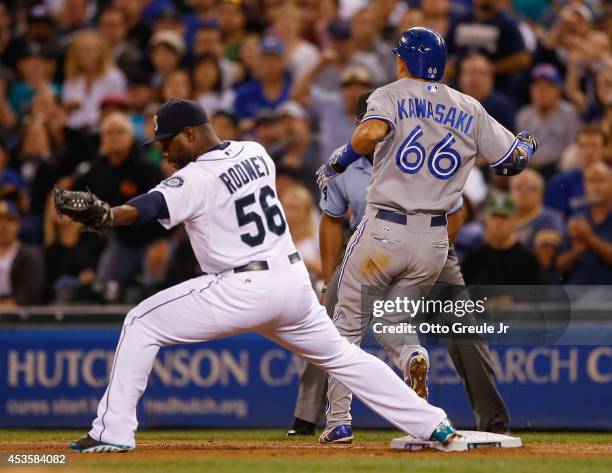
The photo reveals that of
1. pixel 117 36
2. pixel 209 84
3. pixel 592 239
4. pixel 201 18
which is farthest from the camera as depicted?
pixel 201 18

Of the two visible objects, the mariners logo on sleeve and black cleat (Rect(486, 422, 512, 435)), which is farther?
black cleat (Rect(486, 422, 512, 435))

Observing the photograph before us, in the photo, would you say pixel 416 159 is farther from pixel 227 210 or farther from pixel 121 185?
pixel 121 185

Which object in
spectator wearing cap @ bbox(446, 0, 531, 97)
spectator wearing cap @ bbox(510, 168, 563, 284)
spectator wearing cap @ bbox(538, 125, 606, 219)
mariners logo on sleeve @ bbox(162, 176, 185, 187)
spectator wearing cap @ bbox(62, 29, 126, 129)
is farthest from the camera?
spectator wearing cap @ bbox(62, 29, 126, 129)

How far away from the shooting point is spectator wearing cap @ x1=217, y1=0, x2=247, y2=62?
47.9 ft

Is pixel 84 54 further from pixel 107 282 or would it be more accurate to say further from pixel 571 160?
pixel 571 160

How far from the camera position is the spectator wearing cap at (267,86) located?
1319cm

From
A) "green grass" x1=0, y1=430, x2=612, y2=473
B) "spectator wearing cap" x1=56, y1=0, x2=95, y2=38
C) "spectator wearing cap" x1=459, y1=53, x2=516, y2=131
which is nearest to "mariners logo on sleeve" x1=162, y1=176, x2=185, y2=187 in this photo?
"green grass" x1=0, y1=430, x2=612, y2=473

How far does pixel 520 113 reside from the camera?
Result: 12273 millimetres

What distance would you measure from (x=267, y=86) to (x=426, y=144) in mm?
6683

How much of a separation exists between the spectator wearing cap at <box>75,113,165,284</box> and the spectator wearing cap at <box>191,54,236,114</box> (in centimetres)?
189

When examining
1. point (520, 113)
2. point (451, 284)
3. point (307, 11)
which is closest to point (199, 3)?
point (307, 11)

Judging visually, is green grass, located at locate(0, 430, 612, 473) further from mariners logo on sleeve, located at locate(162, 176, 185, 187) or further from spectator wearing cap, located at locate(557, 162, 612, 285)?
spectator wearing cap, located at locate(557, 162, 612, 285)

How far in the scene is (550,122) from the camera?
1202 centimetres

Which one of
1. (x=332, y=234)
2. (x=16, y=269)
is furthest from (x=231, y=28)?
(x=332, y=234)
